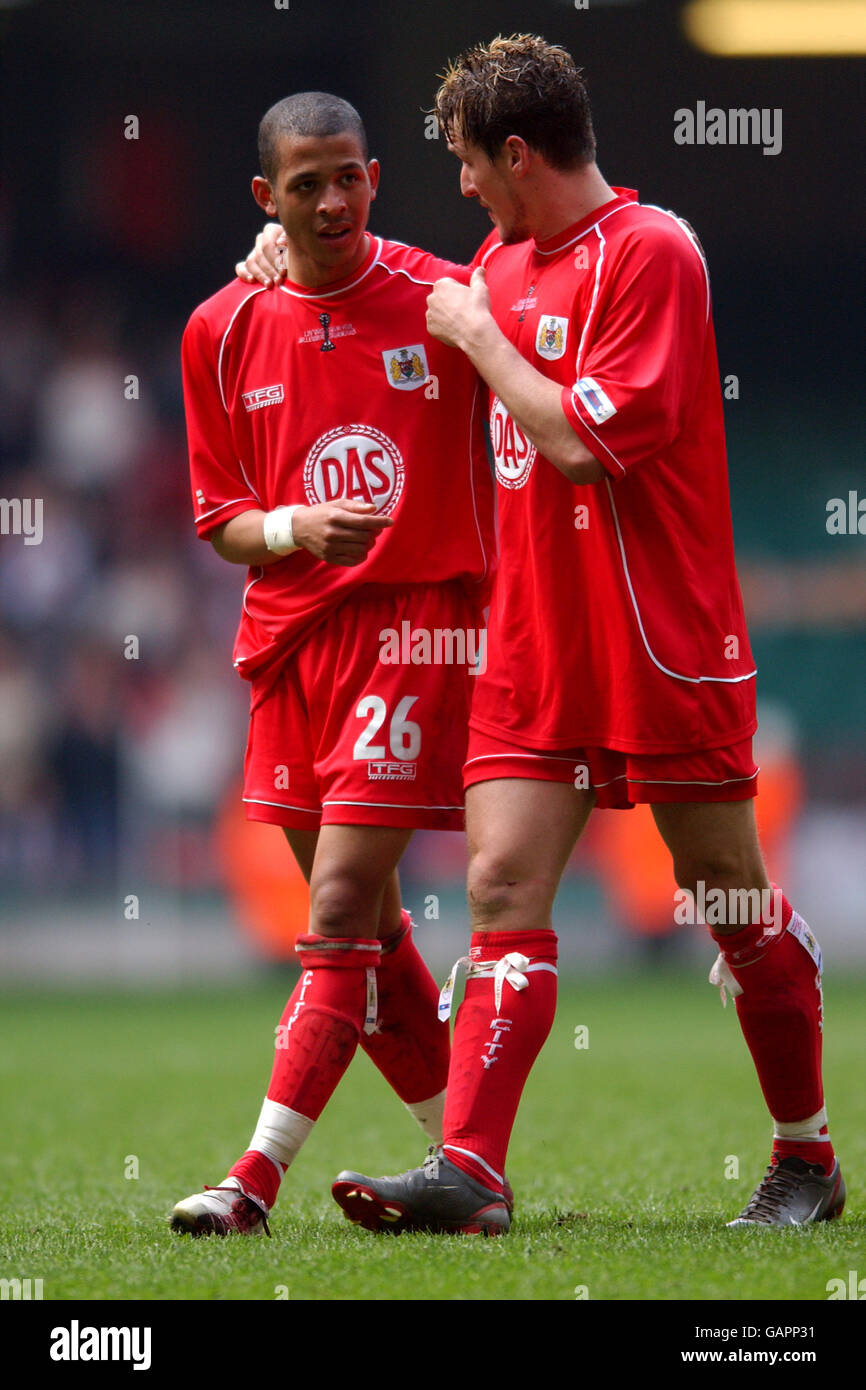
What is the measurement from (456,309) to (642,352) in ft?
1.28

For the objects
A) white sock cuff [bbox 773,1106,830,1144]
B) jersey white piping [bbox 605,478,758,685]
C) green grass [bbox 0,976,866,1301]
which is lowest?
green grass [bbox 0,976,866,1301]

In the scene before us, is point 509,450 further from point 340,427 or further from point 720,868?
point 720,868

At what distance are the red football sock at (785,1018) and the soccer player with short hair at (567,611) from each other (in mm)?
26

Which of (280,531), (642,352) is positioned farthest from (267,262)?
(642,352)

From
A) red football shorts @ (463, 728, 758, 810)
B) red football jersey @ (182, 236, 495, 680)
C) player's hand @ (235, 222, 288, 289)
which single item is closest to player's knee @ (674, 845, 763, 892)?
red football shorts @ (463, 728, 758, 810)

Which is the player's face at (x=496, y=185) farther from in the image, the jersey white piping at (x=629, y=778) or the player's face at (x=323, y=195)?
the jersey white piping at (x=629, y=778)

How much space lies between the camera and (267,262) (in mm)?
3867

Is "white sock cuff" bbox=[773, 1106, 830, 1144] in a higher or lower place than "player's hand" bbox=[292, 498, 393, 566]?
lower

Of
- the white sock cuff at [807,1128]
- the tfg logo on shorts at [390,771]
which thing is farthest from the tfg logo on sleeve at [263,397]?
the white sock cuff at [807,1128]

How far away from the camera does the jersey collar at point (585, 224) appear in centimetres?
350

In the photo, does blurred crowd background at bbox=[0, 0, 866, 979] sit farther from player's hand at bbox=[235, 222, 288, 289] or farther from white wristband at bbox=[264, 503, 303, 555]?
white wristband at bbox=[264, 503, 303, 555]

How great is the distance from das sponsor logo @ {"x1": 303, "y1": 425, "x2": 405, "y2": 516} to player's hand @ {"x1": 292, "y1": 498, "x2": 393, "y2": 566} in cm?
20
